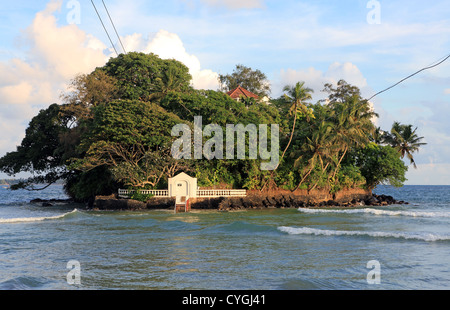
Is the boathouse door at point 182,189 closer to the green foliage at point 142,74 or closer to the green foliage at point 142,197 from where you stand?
the green foliage at point 142,197

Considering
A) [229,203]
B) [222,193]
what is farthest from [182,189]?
[229,203]

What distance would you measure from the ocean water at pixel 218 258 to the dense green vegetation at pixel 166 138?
10938 mm

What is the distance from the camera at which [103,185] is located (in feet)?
115

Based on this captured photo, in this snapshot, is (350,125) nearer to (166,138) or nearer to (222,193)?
(222,193)

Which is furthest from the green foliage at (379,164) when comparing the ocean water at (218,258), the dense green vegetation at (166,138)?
the ocean water at (218,258)

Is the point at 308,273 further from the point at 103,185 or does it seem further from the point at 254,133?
the point at 103,185

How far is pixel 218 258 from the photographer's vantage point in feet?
39.0

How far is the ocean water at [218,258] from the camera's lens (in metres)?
9.21

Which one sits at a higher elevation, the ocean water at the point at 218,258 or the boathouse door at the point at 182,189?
the boathouse door at the point at 182,189

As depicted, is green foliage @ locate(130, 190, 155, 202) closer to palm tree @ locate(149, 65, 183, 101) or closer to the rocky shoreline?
the rocky shoreline

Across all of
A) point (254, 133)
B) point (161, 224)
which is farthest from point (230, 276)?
point (254, 133)

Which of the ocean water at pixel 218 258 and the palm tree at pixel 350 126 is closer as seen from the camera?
the ocean water at pixel 218 258

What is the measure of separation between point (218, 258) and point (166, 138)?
18.9 meters
